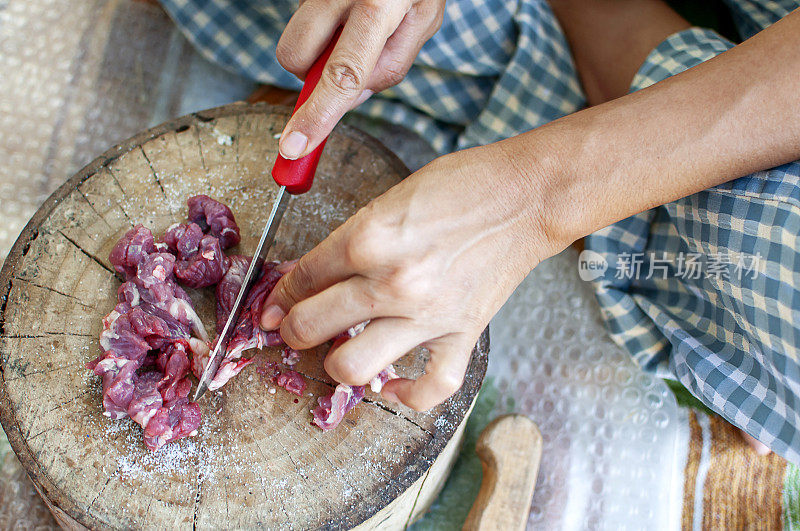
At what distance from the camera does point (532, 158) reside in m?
1.24

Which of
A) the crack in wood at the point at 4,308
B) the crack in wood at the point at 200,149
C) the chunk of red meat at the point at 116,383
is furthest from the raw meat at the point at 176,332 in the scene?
the crack in wood at the point at 4,308

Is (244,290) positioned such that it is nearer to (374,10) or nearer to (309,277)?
(309,277)

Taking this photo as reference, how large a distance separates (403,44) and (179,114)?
106 centimetres

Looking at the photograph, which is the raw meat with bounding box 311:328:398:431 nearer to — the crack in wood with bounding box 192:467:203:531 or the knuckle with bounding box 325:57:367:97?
the crack in wood with bounding box 192:467:203:531

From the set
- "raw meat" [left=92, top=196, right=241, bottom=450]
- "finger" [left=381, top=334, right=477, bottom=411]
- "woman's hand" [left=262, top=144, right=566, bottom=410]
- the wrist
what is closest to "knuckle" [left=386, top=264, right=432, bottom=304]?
"woman's hand" [left=262, top=144, right=566, bottom=410]

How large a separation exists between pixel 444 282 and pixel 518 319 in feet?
3.01

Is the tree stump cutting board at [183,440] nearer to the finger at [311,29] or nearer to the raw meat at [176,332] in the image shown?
the raw meat at [176,332]

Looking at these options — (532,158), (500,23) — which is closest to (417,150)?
(500,23)

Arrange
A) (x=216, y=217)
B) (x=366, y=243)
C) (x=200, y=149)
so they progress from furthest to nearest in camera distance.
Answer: (x=200, y=149) < (x=216, y=217) < (x=366, y=243)

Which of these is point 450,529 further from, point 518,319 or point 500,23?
point 500,23

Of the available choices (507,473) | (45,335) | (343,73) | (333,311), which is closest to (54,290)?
(45,335)

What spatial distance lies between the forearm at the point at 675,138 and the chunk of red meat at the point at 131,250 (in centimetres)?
80

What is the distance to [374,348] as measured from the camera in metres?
1.15

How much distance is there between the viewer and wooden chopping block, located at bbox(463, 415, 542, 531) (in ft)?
5.23
